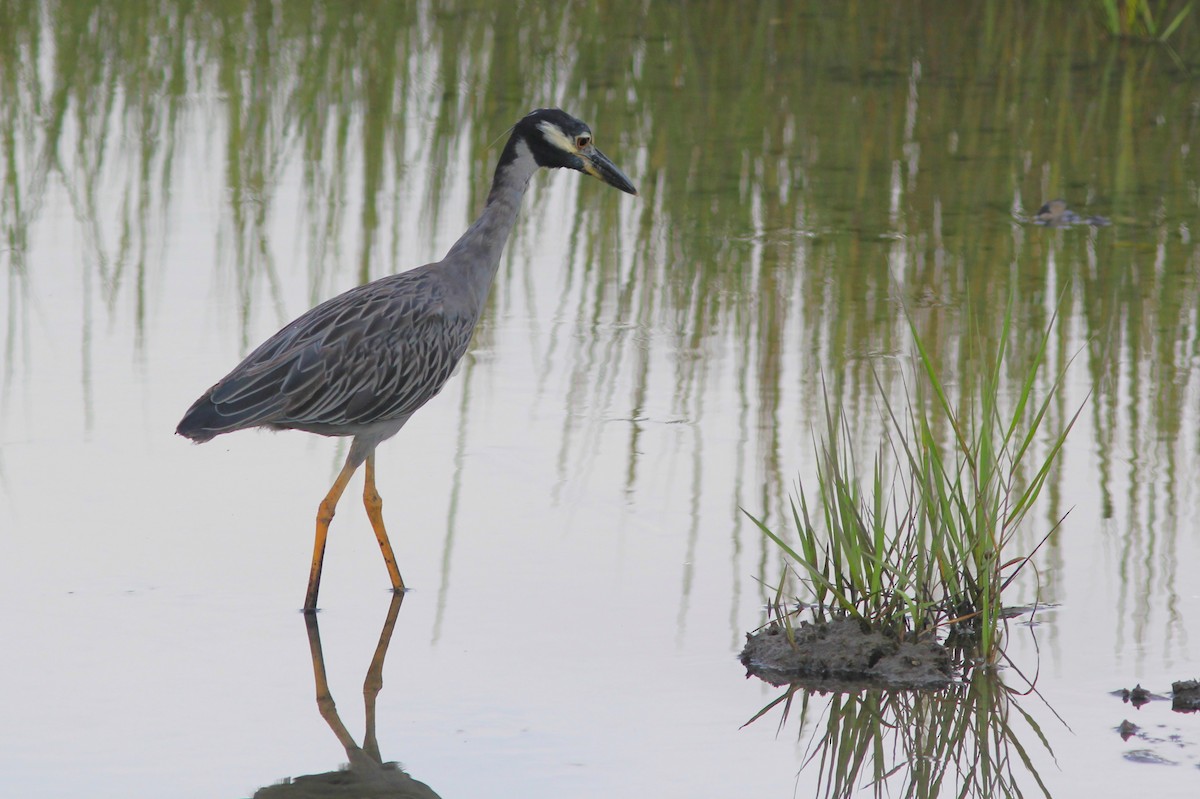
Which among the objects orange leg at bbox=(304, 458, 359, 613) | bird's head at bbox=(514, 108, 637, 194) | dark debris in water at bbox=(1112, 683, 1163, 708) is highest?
bird's head at bbox=(514, 108, 637, 194)

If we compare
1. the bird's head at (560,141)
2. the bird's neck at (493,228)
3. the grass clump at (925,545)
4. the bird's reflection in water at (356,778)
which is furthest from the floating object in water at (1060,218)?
the bird's reflection in water at (356,778)

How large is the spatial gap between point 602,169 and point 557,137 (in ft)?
0.71

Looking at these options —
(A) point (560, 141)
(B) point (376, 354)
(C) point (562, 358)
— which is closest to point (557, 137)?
(A) point (560, 141)

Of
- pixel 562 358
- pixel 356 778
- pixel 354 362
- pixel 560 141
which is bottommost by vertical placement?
pixel 356 778

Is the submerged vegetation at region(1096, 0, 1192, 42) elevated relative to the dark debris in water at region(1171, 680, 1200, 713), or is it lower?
elevated

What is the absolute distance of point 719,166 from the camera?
10156 mm

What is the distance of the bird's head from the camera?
20.8 ft

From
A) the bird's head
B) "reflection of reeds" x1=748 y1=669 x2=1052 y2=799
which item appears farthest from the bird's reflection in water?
the bird's head

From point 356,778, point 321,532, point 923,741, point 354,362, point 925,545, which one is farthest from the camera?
point 354,362

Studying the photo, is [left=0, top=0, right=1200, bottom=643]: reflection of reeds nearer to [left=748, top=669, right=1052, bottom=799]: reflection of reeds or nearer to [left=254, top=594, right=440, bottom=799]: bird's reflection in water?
[left=748, top=669, right=1052, bottom=799]: reflection of reeds

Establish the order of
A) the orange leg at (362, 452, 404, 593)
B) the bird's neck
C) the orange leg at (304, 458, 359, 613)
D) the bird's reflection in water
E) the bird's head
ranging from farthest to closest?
1. the bird's head
2. the bird's neck
3. the orange leg at (362, 452, 404, 593)
4. the orange leg at (304, 458, 359, 613)
5. the bird's reflection in water

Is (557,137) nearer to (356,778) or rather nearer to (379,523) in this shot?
(379,523)

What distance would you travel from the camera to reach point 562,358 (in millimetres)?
7516

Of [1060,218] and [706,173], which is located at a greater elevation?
[706,173]
